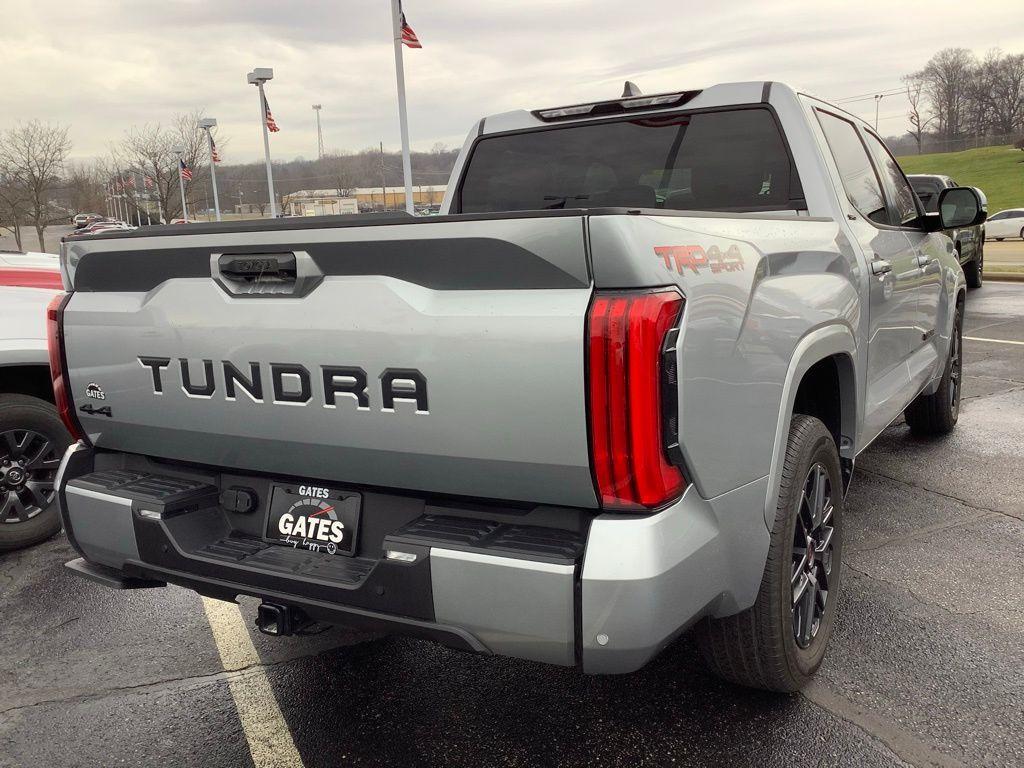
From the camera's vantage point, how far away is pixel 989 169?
6450 centimetres

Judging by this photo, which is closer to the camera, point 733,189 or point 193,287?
point 193,287

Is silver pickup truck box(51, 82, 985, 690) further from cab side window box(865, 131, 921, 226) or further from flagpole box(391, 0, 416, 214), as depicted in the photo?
flagpole box(391, 0, 416, 214)

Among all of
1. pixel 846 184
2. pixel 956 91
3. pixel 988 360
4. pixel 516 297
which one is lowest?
pixel 988 360

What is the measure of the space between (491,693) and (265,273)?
5.15 ft

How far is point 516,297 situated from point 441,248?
22 centimetres

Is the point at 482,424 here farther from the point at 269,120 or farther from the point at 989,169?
the point at 989,169

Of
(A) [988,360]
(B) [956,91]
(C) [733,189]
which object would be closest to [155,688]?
(C) [733,189]

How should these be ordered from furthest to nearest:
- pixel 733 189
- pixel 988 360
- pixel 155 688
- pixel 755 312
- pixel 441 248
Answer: pixel 988 360 < pixel 733 189 < pixel 155 688 < pixel 755 312 < pixel 441 248

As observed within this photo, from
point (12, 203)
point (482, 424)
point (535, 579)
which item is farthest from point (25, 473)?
point (12, 203)

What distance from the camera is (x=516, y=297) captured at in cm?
191

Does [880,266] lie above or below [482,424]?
above

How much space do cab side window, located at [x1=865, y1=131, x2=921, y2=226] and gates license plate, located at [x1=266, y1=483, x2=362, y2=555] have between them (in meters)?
3.14

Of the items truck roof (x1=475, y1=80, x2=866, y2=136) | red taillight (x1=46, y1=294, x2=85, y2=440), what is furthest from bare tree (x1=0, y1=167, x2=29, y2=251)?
red taillight (x1=46, y1=294, x2=85, y2=440)

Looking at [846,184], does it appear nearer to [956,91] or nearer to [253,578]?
[253,578]
